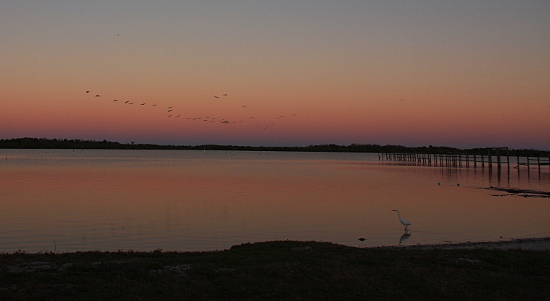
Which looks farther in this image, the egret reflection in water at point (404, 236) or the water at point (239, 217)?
the egret reflection in water at point (404, 236)

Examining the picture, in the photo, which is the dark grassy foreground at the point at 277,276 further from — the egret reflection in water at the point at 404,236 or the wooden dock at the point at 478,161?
the wooden dock at the point at 478,161

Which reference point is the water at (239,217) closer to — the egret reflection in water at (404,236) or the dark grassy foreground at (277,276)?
the egret reflection in water at (404,236)

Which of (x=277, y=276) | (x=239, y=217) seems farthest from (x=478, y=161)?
(x=277, y=276)

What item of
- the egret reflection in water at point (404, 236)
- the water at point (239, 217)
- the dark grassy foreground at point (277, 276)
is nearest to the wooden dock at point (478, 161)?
the water at point (239, 217)

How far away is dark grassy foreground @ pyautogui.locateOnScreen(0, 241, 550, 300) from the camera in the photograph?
A: 8.53 m

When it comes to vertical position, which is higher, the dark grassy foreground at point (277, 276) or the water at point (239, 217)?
the dark grassy foreground at point (277, 276)

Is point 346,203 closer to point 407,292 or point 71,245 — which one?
point 71,245

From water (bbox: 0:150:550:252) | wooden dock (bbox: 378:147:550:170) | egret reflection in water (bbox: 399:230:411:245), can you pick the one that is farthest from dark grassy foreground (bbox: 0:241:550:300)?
wooden dock (bbox: 378:147:550:170)

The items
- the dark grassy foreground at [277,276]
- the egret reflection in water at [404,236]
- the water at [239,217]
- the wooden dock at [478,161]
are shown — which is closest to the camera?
the dark grassy foreground at [277,276]

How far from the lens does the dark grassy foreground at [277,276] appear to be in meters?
8.53

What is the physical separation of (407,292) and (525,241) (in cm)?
980

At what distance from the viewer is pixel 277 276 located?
955 cm

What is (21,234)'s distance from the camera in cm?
1828

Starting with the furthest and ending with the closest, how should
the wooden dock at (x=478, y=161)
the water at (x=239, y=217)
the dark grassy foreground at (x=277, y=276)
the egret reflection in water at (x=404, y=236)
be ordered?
the wooden dock at (x=478, y=161), the egret reflection in water at (x=404, y=236), the water at (x=239, y=217), the dark grassy foreground at (x=277, y=276)
